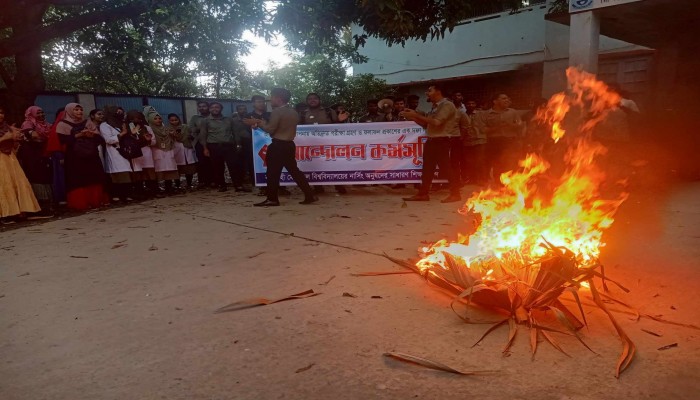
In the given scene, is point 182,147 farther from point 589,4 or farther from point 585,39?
point 589,4

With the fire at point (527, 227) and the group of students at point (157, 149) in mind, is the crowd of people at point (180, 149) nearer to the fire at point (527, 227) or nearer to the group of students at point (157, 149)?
the group of students at point (157, 149)

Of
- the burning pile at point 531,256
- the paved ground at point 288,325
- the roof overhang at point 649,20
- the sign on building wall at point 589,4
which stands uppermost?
the sign on building wall at point 589,4

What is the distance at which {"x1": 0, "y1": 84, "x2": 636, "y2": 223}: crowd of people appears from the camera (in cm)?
746

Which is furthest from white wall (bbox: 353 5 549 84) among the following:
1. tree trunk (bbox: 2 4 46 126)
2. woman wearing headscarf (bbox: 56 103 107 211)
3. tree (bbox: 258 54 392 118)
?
woman wearing headscarf (bbox: 56 103 107 211)

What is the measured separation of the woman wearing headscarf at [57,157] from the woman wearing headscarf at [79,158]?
0.07 metres

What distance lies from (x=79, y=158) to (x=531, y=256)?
7.64 meters

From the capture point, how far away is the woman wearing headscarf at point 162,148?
31.6 ft

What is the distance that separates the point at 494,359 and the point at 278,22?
22.5ft

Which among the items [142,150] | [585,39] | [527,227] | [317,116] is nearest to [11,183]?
[142,150]

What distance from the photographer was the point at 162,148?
966 centimetres

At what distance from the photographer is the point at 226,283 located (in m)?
3.85

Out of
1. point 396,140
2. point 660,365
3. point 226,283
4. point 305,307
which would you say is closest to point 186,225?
point 226,283

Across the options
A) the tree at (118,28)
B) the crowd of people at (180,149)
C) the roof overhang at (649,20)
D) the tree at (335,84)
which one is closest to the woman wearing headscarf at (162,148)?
the crowd of people at (180,149)

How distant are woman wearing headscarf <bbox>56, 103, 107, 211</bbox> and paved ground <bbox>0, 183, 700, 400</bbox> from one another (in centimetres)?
261
